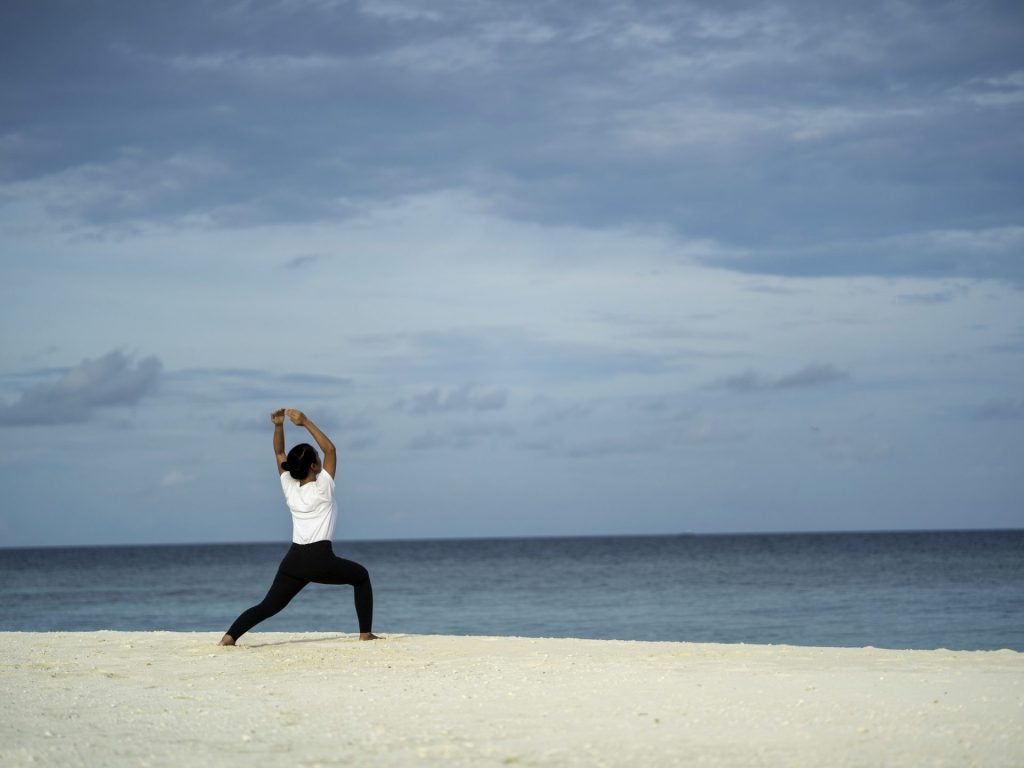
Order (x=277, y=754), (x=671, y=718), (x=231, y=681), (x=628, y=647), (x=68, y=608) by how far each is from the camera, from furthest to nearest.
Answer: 1. (x=68, y=608)
2. (x=628, y=647)
3. (x=231, y=681)
4. (x=671, y=718)
5. (x=277, y=754)

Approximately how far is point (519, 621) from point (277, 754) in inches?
851

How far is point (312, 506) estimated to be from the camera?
11.1 metres

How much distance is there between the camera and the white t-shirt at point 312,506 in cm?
1109

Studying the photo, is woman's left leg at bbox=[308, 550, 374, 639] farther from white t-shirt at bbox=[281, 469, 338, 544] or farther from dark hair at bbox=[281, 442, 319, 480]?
dark hair at bbox=[281, 442, 319, 480]

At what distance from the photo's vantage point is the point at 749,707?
7551 millimetres

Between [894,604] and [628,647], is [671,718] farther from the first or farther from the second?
[894,604]

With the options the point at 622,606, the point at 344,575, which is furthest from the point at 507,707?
the point at 622,606

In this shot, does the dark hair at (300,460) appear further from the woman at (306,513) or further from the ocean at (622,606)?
the ocean at (622,606)

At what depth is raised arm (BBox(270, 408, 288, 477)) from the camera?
1107 centimetres

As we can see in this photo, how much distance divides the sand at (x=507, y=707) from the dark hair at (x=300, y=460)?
5.60 feet

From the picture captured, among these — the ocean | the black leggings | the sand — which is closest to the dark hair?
the black leggings

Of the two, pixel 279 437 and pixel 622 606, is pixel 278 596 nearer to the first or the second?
pixel 279 437

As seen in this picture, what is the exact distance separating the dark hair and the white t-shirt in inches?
4.8

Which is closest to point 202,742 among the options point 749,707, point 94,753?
point 94,753
